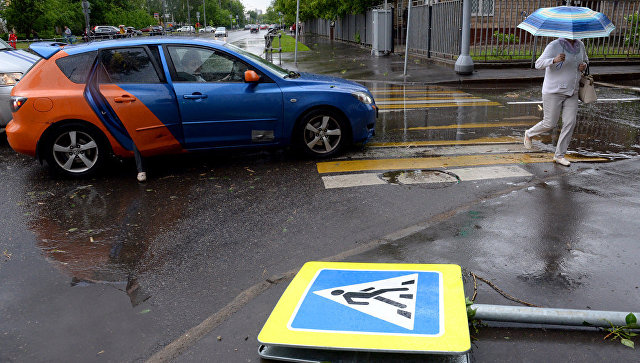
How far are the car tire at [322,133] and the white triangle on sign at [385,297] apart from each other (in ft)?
13.4

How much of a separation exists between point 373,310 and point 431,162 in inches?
177

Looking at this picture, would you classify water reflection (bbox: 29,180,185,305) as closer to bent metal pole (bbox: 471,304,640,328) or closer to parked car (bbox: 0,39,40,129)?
bent metal pole (bbox: 471,304,640,328)

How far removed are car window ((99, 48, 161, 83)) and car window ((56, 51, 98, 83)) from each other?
6.5 inches

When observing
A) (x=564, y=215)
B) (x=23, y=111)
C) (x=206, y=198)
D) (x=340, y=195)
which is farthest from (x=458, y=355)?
(x=23, y=111)

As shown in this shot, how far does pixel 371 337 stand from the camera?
315 cm

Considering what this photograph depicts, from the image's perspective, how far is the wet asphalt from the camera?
354 centimetres

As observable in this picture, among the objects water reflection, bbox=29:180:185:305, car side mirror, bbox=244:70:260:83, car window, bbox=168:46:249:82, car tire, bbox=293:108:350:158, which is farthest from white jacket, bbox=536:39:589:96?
water reflection, bbox=29:180:185:305

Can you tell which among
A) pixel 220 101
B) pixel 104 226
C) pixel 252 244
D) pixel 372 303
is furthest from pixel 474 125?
pixel 372 303

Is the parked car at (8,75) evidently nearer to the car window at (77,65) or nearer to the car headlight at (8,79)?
the car headlight at (8,79)

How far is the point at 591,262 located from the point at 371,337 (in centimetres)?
224

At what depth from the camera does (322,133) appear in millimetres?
7781

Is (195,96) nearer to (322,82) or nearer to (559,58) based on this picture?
(322,82)

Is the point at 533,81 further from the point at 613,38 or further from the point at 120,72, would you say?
the point at 120,72

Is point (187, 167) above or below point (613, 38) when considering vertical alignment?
below
